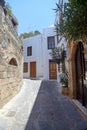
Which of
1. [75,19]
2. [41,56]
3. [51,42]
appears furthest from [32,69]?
[75,19]

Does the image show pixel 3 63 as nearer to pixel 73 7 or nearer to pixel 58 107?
pixel 58 107

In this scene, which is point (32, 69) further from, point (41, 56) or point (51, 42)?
point (51, 42)

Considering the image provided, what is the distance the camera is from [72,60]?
8.48 m

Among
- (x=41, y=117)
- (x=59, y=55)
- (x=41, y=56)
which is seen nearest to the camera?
(x=41, y=117)

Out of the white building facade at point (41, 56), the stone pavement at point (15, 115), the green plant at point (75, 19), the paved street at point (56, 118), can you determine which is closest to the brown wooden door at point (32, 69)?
the white building facade at point (41, 56)

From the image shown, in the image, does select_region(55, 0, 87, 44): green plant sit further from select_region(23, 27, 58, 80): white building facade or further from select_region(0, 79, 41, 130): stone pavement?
select_region(23, 27, 58, 80): white building facade

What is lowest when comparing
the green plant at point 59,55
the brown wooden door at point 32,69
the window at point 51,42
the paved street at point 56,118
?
the paved street at point 56,118

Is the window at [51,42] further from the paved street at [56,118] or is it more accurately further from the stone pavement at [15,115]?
the paved street at [56,118]

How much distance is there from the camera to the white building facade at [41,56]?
18469 mm

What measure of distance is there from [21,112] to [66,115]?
4.78 ft

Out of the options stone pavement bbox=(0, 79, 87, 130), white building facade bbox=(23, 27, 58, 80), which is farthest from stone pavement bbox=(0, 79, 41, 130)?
white building facade bbox=(23, 27, 58, 80)

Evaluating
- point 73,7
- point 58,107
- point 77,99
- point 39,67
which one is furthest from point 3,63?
point 39,67

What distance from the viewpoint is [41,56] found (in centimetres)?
1981

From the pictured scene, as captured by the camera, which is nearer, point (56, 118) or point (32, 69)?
point (56, 118)
